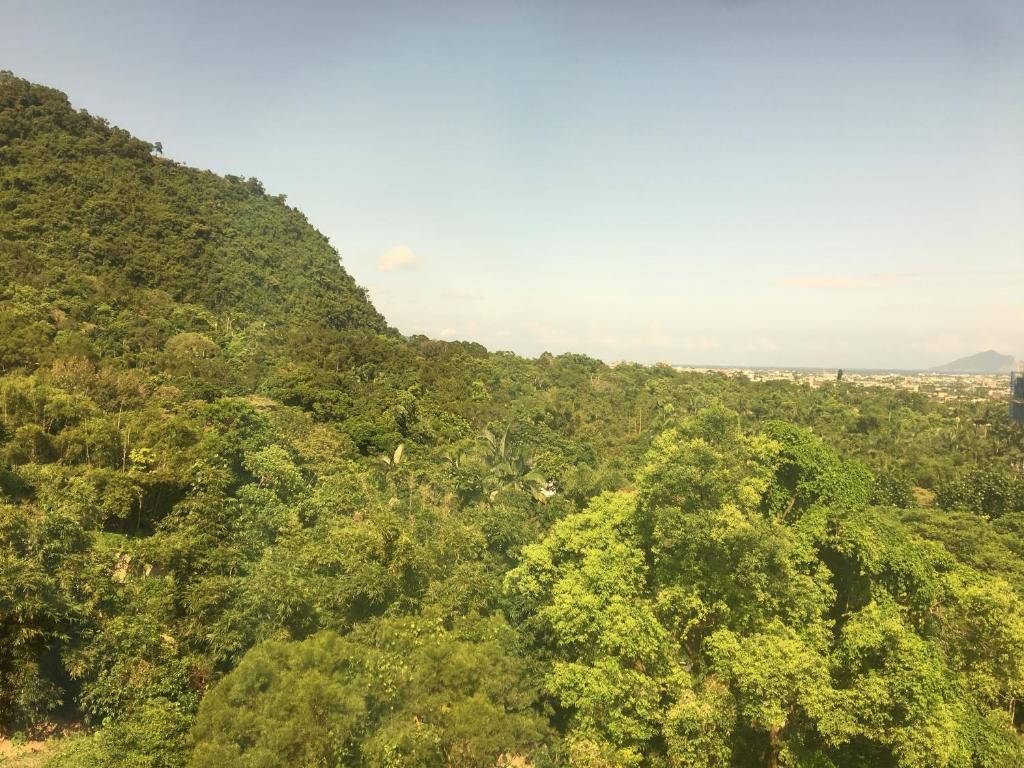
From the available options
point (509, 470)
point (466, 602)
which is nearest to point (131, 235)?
point (509, 470)

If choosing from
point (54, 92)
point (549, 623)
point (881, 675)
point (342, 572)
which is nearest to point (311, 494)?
point (342, 572)

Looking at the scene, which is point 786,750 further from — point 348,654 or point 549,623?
point 348,654

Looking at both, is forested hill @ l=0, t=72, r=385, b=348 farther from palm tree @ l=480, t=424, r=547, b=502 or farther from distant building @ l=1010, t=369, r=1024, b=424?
distant building @ l=1010, t=369, r=1024, b=424

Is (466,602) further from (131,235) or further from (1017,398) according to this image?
(1017,398)

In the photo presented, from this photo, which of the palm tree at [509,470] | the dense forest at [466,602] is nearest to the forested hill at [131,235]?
the dense forest at [466,602]

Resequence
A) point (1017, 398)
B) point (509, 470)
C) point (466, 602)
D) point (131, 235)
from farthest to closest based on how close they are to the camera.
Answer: point (131, 235)
point (1017, 398)
point (509, 470)
point (466, 602)

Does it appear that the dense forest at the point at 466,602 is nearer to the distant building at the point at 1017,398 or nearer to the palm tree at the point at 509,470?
the palm tree at the point at 509,470
